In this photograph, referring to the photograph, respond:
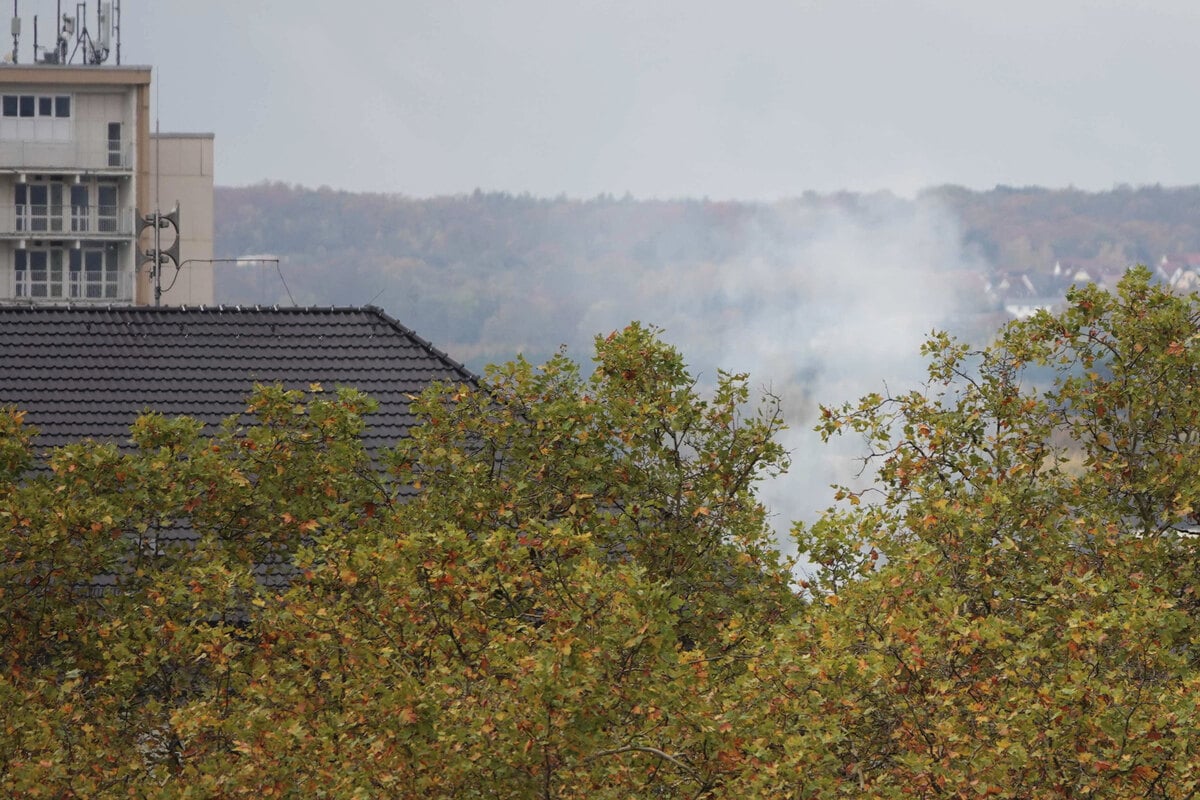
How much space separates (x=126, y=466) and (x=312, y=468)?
66.7 inches

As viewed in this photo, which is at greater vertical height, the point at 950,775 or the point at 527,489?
the point at 527,489

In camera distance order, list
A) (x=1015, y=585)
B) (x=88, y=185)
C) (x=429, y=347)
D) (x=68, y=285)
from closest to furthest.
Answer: (x=1015, y=585), (x=429, y=347), (x=88, y=185), (x=68, y=285)

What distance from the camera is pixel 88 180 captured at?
96.5 m

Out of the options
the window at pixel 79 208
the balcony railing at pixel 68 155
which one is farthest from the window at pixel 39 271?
the balcony railing at pixel 68 155

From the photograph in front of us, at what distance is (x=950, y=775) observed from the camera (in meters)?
12.1

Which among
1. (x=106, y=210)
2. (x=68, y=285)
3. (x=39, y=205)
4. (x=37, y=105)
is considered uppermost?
(x=37, y=105)

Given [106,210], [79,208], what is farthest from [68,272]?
[106,210]

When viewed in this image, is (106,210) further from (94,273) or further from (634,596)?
(634,596)

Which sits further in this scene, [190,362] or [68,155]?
[68,155]

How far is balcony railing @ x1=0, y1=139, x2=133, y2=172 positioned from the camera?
94.6 m

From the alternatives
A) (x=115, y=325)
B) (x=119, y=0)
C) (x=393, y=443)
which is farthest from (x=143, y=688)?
(x=119, y=0)

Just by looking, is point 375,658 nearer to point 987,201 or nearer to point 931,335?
point 931,335

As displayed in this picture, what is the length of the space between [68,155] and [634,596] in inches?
3463

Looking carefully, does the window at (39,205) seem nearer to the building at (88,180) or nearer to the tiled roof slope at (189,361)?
the building at (88,180)
